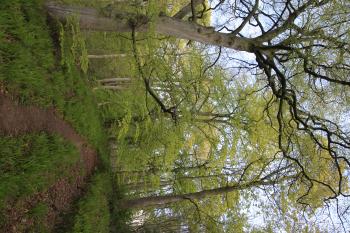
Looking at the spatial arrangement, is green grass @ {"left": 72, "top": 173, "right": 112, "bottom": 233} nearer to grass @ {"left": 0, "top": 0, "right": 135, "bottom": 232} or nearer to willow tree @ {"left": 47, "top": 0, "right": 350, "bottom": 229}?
grass @ {"left": 0, "top": 0, "right": 135, "bottom": 232}

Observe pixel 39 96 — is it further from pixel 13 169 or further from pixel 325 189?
pixel 325 189

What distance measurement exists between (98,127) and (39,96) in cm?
404

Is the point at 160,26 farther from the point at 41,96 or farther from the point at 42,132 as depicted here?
the point at 42,132

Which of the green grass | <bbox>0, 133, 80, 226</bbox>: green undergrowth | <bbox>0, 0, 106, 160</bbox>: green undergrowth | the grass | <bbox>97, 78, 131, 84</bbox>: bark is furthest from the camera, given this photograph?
<bbox>97, 78, 131, 84</bbox>: bark

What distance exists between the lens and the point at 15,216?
6.37 meters

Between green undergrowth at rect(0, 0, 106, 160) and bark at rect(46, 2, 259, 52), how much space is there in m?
0.33

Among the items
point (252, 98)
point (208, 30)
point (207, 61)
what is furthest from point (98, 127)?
point (208, 30)

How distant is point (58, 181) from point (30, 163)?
5.34 feet

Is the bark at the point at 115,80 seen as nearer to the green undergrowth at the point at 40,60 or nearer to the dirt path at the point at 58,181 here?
the green undergrowth at the point at 40,60

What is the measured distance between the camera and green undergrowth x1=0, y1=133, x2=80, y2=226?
242 inches

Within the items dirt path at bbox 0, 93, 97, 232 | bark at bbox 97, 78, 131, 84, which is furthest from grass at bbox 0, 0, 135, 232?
bark at bbox 97, 78, 131, 84

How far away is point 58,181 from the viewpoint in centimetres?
831

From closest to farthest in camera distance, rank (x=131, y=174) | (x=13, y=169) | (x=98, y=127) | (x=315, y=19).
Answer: (x=13, y=169)
(x=315, y=19)
(x=98, y=127)
(x=131, y=174)

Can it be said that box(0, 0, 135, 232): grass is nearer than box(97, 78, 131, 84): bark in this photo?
Yes
